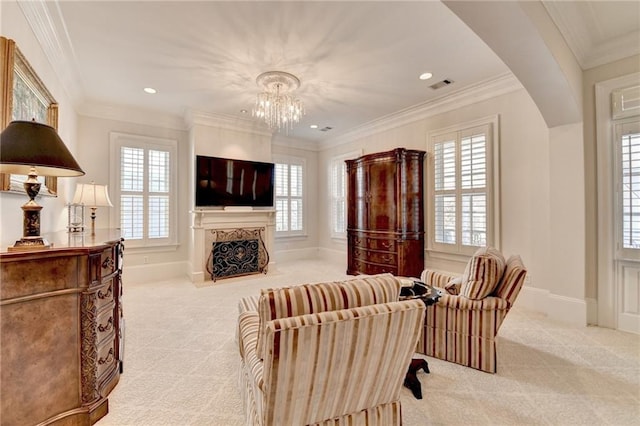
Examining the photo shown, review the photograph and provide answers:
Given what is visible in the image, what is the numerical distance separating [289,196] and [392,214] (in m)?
2.87

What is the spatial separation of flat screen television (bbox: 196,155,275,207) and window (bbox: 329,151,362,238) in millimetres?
1633

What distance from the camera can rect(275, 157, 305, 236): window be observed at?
6.58 m

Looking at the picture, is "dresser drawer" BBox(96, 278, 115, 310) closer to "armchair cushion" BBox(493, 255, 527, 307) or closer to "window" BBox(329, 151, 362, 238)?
"armchair cushion" BBox(493, 255, 527, 307)

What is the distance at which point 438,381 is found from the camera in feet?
6.89

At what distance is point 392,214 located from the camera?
4664mm

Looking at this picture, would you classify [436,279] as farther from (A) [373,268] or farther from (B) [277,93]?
(B) [277,93]

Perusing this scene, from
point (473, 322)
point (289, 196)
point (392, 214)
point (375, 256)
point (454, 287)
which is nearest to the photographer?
point (473, 322)

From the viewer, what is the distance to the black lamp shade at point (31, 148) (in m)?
1.34

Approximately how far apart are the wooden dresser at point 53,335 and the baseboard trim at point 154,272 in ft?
11.3

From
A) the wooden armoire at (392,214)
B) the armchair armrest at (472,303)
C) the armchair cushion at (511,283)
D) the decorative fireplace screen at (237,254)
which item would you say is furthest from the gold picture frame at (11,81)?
the wooden armoire at (392,214)

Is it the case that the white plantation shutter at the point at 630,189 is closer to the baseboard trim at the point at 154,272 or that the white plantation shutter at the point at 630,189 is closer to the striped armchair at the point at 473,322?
the striped armchair at the point at 473,322

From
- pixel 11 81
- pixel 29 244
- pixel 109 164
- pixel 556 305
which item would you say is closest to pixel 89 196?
pixel 11 81

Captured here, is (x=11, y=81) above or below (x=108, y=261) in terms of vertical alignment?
above

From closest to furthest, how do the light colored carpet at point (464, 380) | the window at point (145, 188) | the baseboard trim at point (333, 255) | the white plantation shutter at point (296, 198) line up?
the light colored carpet at point (464, 380)
the window at point (145, 188)
the baseboard trim at point (333, 255)
the white plantation shutter at point (296, 198)
